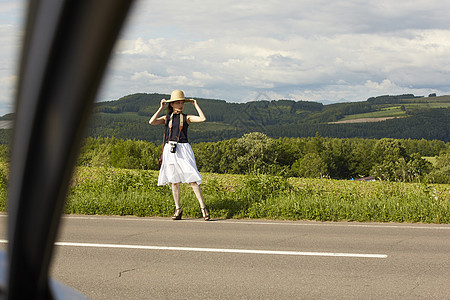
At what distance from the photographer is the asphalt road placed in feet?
16.1

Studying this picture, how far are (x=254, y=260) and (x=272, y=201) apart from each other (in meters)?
4.14

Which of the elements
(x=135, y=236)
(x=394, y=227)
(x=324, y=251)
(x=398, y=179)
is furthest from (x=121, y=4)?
(x=398, y=179)

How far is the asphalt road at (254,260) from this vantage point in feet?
16.1

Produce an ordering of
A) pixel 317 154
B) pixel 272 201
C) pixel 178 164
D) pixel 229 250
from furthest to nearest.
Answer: pixel 317 154 → pixel 272 201 → pixel 178 164 → pixel 229 250

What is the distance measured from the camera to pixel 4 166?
2.59 ft

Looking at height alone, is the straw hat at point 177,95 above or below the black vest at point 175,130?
above

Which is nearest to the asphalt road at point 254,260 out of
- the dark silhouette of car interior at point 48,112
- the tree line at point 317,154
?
the dark silhouette of car interior at point 48,112

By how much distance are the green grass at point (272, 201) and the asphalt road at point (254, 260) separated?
62cm

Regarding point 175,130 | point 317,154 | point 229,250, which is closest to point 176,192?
point 175,130

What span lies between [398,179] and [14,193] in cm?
1180

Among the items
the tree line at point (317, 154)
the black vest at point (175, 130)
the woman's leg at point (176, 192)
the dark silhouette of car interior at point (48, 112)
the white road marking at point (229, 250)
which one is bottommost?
the tree line at point (317, 154)

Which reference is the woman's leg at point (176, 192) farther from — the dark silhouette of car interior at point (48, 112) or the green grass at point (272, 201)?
the dark silhouette of car interior at point (48, 112)

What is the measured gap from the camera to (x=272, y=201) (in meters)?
10.2

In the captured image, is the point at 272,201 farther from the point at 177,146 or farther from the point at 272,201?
the point at 177,146
